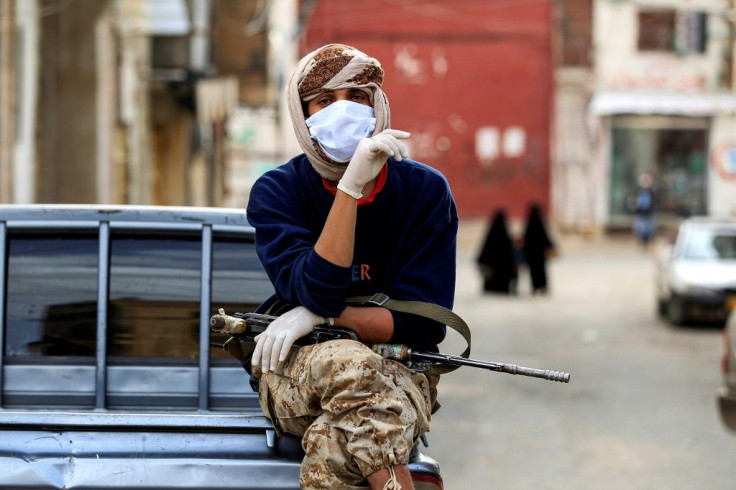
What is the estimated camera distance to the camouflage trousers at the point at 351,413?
3.12 meters

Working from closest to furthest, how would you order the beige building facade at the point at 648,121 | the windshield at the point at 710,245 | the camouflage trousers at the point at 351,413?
the camouflage trousers at the point at 351,413
the windshield at the point at 710,245
the beige building facade at the point at 648,121

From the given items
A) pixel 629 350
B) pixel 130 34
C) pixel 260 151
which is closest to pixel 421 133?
pixel 260 151

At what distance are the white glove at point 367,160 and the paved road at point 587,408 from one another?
470 centimetres

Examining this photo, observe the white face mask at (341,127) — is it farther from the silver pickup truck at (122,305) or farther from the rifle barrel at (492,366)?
the silver pickup truck at (122,305)

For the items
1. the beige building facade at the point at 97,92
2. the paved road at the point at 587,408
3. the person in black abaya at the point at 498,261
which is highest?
the beige building facade at the point at 97,92

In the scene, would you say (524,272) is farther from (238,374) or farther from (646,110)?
(238,374)

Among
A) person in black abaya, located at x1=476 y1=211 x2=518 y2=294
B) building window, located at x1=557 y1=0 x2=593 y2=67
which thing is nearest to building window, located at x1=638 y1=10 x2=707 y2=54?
building window, located at x1=557 y1=0 x2=593 y2=67

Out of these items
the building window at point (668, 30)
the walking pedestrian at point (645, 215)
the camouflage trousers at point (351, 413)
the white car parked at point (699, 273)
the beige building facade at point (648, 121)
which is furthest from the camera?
the building window at point (668, 30)

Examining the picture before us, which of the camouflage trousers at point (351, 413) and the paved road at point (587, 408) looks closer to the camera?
the camouflage trousers at point (351, 413)

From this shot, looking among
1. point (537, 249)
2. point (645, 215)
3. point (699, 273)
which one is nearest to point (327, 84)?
point (699, 273)

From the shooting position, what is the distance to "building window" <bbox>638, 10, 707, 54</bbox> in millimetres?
37438

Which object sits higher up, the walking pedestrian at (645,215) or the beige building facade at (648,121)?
the beige building facade at (648,121)

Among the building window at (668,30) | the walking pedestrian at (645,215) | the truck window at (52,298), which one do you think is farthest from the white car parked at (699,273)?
the building window at (668,30)

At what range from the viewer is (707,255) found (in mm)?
18312
